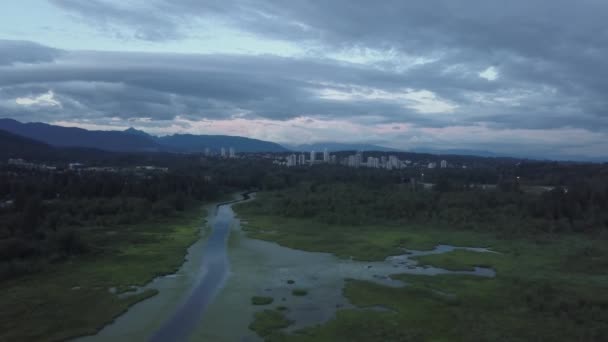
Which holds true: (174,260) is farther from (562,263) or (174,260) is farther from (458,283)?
(562,263)

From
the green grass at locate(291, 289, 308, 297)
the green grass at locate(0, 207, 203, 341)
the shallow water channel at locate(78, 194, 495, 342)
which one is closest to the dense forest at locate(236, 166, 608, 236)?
the shallow water channel at locate(78, 194, 495, 342)

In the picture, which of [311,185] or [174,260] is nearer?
[174,260]

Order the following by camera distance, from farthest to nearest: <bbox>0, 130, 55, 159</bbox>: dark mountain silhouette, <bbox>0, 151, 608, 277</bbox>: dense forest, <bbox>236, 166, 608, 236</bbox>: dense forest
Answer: <bbox>0, 130, 55, 159</bbox>: dark mountain silhouette
<bbox>236, 166, 608, 236</bbox>: dense forest
<bbox>0, 151, 608, 277</bbox>: dense forest

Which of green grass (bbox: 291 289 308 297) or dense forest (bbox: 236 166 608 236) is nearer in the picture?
green grass (bbox: 291 289 308 297)

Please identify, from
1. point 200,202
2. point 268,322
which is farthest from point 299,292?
point 200,202

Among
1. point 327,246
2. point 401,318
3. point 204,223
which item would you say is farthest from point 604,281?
point 204,223

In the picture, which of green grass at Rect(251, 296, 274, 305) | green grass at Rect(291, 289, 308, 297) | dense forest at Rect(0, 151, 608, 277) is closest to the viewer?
green grass at Rect(251, 296, 274, 305)

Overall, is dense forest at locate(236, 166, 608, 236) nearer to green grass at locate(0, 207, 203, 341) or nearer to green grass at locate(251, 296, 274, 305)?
green grass at locate(0, 207, 203, 341)
